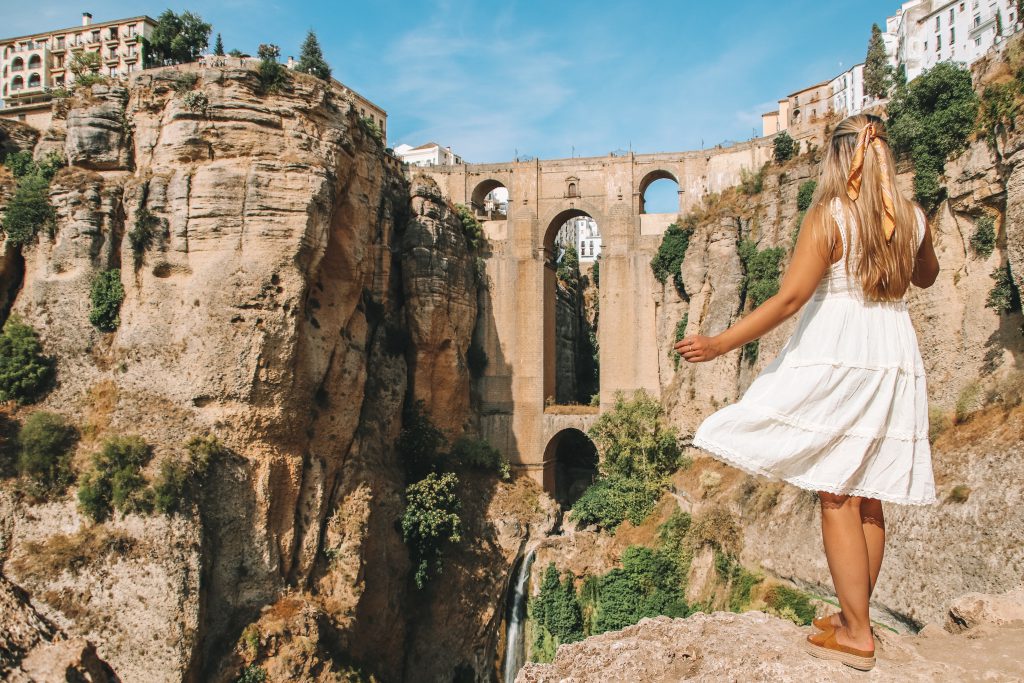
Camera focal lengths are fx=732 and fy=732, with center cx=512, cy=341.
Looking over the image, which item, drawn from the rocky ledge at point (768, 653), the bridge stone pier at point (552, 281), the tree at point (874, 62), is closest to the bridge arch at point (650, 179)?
the bridge stone pier at point (552, 281)

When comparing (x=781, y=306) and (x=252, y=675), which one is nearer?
(x=781, y=306)

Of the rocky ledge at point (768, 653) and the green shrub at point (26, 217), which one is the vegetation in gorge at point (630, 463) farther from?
the rocky ledge at point (768, 653)

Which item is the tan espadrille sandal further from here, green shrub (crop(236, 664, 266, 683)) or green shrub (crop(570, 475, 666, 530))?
green shrub (crop(570, 475, 666, 530))

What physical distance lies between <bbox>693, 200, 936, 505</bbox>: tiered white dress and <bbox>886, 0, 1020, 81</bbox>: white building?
3257 centimetres

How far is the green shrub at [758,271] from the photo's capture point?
24.5 meters

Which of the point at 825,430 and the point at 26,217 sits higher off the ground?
the point at 26,217

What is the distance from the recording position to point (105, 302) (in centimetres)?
1825

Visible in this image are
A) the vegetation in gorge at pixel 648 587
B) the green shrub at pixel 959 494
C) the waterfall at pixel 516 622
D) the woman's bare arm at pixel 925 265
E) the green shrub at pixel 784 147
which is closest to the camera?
the woman's bare arm at pixel 925 265

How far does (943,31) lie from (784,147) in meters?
14.8

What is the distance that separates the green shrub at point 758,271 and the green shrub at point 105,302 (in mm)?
18989

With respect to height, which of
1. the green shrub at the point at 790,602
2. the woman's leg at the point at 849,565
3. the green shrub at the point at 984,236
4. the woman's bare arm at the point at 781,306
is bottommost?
the green shrub at the point at 790,602

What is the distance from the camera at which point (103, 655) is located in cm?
1448

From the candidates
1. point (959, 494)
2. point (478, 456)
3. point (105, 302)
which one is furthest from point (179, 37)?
point (959, 494)

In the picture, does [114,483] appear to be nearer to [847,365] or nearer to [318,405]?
[318,405]
